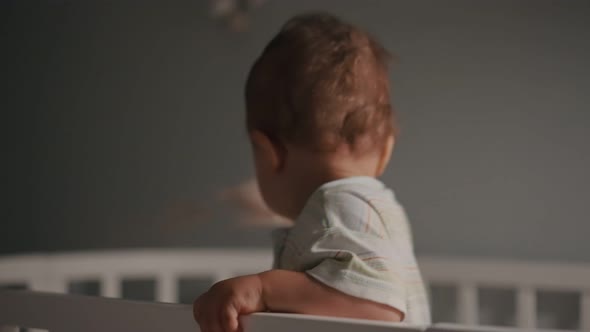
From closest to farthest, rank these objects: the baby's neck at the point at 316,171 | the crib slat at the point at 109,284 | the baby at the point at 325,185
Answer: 1. the baby at the point at 325,185
2. the baby's neck at the point at 316,171
3. the crib slat at the point at 109,284

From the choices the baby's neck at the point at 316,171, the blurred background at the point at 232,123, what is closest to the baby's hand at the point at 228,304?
the baby's neck at the point at 316,171

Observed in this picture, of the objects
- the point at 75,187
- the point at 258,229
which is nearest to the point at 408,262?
the point at 258,229

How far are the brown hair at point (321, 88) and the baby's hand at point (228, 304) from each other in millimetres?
178

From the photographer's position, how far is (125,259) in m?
1.49

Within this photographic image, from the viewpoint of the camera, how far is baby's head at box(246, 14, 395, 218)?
832mm

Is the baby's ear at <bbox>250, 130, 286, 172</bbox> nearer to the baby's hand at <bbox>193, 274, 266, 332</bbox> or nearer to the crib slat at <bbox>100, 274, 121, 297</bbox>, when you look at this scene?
the baby's hand at <bbox>193, 274, 266, 332</bbox>

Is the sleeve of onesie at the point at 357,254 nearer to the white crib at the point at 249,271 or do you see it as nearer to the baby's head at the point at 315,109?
the baby's head at the point at 315,109

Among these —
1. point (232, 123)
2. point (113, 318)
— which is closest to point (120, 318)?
point (113, 318)

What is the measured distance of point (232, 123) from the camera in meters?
1.74

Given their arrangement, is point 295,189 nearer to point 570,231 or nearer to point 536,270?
point 536,270

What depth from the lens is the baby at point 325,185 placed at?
29.4 inches

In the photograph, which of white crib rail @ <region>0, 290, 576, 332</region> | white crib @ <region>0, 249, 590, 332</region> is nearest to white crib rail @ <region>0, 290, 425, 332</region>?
white crib rail @ <region>0, 290, 576, 332</region>

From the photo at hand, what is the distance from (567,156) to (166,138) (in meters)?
0.79

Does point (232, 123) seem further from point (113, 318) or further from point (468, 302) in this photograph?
point (113, 318)
